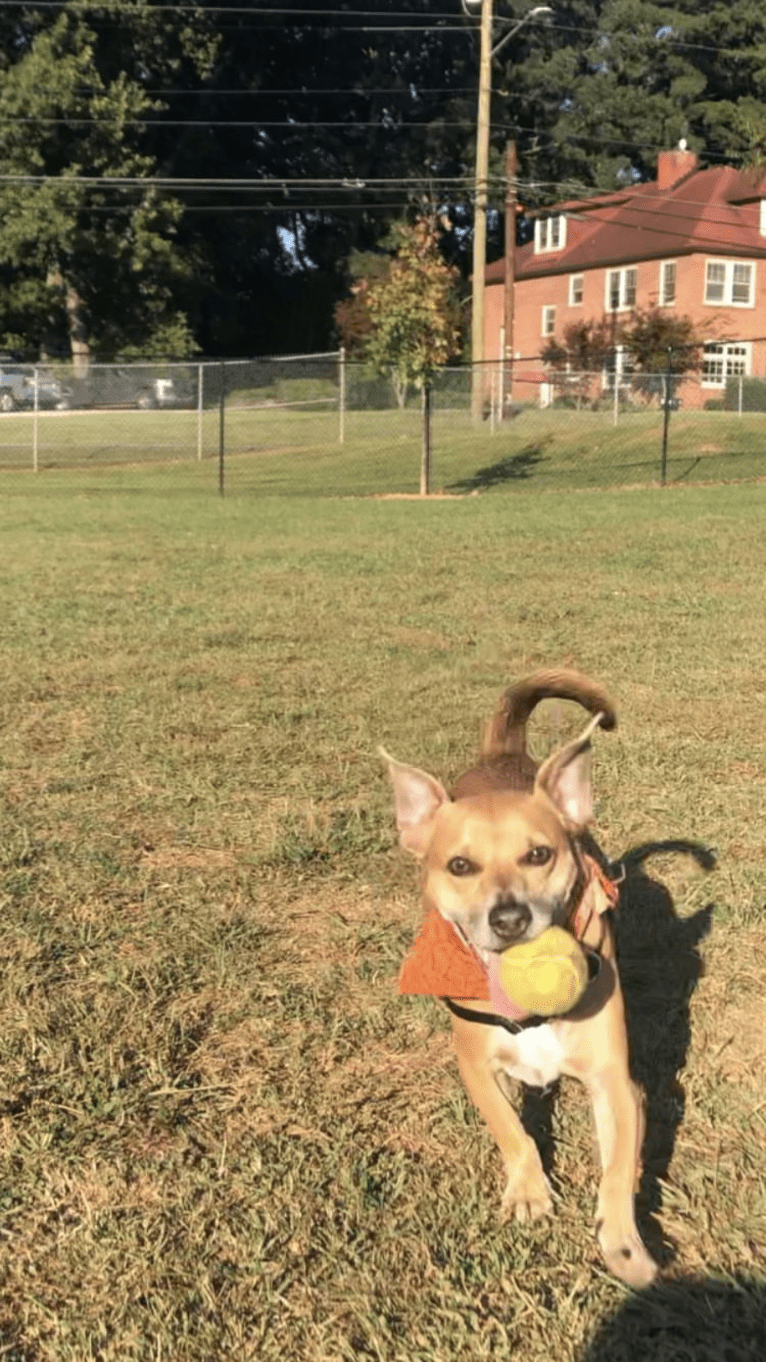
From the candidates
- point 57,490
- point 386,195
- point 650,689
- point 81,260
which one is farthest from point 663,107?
point 650,689

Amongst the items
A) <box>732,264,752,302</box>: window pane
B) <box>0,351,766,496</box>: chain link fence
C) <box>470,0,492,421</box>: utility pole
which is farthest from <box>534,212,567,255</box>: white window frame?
<box>0,351,766,496</box>: chain link fence

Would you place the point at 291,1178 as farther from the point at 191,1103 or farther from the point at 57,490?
the point at 57,490

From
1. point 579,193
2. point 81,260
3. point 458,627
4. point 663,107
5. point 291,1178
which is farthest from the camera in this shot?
point 663,107

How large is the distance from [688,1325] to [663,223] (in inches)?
1909

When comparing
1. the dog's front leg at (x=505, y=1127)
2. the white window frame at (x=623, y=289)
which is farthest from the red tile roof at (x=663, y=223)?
the dog's front leg at (x=505, y=1127)

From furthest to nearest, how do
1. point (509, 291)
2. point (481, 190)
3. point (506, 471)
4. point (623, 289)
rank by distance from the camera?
point (623, 289), point (509, 291), point (481, 190), point (506, 471)

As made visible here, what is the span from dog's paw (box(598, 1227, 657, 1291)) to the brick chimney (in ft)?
172

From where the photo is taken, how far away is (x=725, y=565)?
1081 cm

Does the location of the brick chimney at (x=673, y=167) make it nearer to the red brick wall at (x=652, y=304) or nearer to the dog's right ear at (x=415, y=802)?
the red brick wall at (x=652, y=304)

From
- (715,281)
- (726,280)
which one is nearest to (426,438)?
(715,281)

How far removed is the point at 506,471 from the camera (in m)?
24.2

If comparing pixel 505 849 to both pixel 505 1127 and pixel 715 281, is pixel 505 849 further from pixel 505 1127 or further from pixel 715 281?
pixel 715 281

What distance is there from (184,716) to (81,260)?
42.5m

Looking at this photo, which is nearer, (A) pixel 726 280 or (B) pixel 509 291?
(B) pixel 509 291
